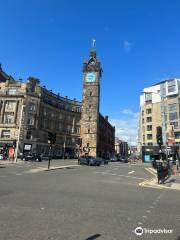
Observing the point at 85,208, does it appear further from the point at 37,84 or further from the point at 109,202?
the point at 37,84

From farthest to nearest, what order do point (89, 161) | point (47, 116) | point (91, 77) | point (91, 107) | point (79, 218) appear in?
point (91, 77) < point (91, 107) < point (47, 116) < point (89, 161) < point (79, 218)

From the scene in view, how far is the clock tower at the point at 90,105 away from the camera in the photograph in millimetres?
92887

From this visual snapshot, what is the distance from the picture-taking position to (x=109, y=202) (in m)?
9.59

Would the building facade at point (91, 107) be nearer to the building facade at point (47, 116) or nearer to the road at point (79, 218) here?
the building facade at point (47, 116)

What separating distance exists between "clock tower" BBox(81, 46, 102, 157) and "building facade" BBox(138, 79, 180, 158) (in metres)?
18.3

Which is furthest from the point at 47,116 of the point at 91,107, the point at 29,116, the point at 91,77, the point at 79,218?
the point at 79,218

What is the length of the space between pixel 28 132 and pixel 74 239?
225ft

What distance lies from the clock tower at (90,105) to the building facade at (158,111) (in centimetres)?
1833

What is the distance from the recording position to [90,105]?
9619 centimetres

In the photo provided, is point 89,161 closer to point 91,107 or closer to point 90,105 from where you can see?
point 91,107

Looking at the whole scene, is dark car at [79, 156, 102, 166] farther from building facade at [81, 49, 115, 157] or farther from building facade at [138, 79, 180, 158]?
building facade at [138, 79, 180, 158]

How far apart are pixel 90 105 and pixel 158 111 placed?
83.9 ft

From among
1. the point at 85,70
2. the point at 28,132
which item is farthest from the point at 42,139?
the point at 85,70

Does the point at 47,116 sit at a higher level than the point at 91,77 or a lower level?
lower
